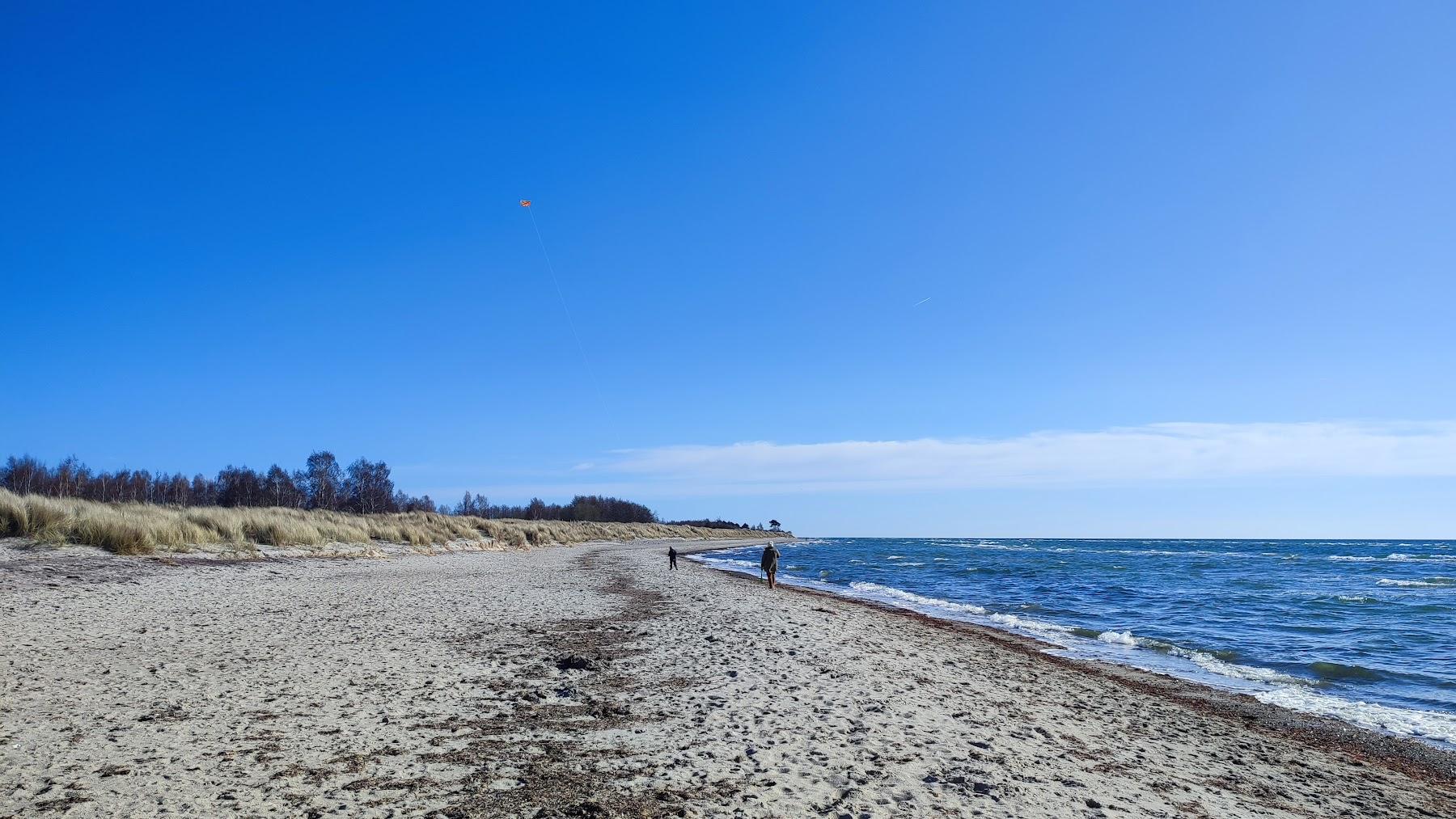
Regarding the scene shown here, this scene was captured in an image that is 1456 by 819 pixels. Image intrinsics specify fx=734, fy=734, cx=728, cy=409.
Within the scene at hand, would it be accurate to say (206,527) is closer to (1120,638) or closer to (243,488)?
(1120,638)

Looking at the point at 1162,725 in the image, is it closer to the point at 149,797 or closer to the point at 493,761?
the point at 493,761

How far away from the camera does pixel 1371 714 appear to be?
37.9ft

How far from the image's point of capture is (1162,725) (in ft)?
31.9

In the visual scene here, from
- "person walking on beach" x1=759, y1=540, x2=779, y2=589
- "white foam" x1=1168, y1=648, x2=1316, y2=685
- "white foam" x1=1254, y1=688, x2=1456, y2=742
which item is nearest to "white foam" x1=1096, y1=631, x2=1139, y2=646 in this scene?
"white foam" x1=1168, y1=648, x2=1316, y2=685

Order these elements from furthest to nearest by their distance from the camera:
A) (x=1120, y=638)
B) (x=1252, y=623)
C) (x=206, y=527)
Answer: (x=206, y=527), (x=1252, y=623), (x=1120, y=638)

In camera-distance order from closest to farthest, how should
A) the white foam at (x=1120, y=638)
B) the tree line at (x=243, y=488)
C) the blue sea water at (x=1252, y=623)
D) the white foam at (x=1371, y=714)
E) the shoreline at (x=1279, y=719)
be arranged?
the shoreline at (x=1279, y=719)
the white foam at (x=1371, y=714)
the blue sea water at (x=1252, y=623)
the white foam at (x=1120, y=638)
the tree line at (x=243, y=488)

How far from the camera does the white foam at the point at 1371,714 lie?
419 inches

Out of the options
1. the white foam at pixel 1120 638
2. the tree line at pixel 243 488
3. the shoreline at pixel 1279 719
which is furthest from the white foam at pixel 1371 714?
the tree line at pixel 243 488

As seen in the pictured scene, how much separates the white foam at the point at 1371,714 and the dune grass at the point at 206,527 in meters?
29.3

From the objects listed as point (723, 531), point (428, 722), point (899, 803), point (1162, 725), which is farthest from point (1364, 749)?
point (723, 531)

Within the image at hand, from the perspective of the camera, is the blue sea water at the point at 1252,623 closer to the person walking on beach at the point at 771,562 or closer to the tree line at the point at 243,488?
the person walking on beach at the point at 771,562

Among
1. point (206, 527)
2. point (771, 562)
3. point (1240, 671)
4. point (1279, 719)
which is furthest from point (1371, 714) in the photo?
point (206, 527)

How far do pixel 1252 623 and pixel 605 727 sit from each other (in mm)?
22683

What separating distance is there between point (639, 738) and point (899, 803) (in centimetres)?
263
